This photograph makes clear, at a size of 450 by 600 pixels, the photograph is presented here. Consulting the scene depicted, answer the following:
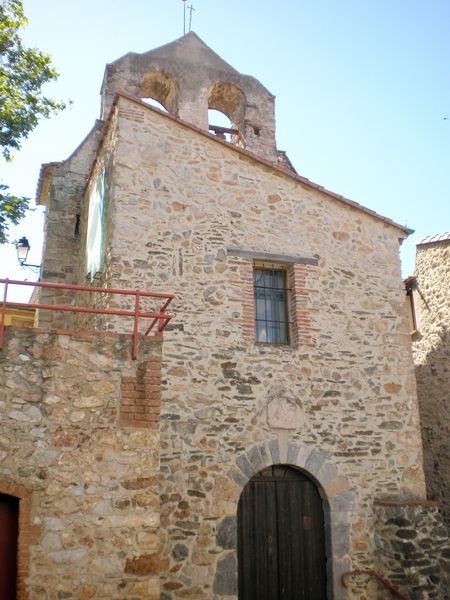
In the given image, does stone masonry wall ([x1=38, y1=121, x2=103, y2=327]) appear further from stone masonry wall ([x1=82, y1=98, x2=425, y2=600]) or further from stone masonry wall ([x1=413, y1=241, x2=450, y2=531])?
stone masonry wall ([x1=413, y1=241, x2=450, y2=531])

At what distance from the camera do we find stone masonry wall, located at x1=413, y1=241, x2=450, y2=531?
11977 mm

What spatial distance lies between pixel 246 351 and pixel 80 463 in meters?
3.78

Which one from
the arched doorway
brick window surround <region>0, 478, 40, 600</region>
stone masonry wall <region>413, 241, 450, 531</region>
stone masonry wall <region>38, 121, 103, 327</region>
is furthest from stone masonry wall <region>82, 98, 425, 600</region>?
stone masonry wall <region>38, 121, 103, 327</region>

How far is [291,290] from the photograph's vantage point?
9.73 metres

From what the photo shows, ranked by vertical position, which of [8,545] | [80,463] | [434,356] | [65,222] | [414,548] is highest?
[65,222]

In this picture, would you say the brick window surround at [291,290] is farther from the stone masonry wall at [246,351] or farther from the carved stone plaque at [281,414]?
the carved stone plaque at [281,414]

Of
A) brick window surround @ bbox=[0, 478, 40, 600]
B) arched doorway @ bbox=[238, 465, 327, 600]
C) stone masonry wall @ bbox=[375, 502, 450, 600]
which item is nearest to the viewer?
brick window surround @ bbox=[0, 478, 40, 600]

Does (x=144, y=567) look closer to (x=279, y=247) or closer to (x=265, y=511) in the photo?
(x=265, y=511)

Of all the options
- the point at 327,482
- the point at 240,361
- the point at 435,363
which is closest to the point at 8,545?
the point at 240,361

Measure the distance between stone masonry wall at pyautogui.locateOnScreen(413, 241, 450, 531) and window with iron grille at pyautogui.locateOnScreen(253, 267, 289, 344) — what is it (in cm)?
440

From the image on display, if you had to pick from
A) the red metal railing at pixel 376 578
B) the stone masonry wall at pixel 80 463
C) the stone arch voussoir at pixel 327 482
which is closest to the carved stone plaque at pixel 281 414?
the stone arch voussoir at pixel 327 482

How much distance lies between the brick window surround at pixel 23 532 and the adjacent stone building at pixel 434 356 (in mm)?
9001

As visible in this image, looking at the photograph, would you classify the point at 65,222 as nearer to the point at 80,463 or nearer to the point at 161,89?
the point at 161,89

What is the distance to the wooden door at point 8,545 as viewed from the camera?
5516 mm
